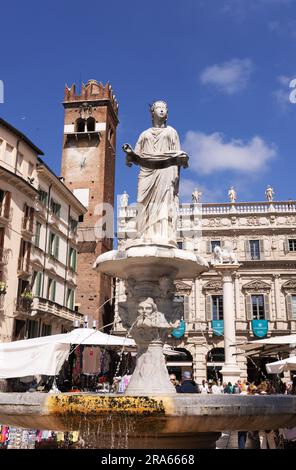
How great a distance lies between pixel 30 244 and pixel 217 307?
61.2 feet

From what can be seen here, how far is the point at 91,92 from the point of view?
5209 centimetres

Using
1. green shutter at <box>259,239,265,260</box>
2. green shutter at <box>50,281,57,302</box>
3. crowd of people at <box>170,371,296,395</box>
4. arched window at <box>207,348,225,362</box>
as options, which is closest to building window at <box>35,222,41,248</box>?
green shutter at <box>50,281,57,302</box>

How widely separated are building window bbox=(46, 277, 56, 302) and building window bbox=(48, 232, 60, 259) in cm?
194

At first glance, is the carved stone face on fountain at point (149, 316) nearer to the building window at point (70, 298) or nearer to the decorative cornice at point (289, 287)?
the building window at point (70, 298)

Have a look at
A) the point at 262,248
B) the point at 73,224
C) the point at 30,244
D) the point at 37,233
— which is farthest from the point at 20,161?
the point at 262,248

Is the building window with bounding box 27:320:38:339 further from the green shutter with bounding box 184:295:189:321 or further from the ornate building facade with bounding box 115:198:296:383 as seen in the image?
the green shutter with bounding box 184:295:189:321

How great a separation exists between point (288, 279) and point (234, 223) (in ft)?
22.0

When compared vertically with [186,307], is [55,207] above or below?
above

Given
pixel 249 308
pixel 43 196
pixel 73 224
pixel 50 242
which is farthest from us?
pixel 249 308

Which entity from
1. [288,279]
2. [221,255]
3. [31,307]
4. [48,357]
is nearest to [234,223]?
[288,279]

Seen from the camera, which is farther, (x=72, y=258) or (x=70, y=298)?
(x=72, y=258)

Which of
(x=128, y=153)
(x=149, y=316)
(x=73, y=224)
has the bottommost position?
(x=149, y=316)

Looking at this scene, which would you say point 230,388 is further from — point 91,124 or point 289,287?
point 91,124
